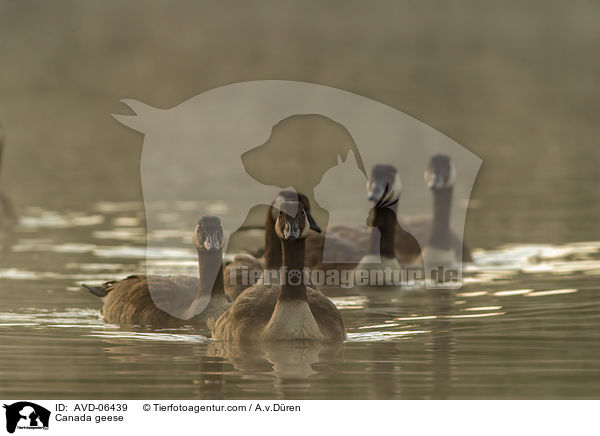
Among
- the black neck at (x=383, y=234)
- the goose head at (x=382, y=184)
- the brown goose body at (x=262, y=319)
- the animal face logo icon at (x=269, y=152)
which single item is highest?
the animal face logo icon at (x=269, y=152)

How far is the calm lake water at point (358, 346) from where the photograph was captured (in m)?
11.1

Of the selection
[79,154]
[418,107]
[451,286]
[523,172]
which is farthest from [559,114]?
[451,286]

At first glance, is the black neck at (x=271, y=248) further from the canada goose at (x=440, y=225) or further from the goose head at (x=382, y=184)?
the canada goose at (x=440, y=225)

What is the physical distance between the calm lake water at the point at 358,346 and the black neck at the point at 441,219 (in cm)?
65

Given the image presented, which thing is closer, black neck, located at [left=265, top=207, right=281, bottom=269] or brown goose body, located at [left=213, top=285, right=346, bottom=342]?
brown goose body, located at [left=213, top=285, right=346, bottom=342]

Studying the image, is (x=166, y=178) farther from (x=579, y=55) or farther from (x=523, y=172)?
(x=579, y=55)

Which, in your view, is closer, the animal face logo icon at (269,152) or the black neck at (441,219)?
the black neck at (441,219)

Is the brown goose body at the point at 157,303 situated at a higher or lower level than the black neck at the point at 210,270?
lower

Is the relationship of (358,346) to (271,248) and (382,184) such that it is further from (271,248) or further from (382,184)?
(382,184)

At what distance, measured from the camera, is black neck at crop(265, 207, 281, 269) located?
15227 mm

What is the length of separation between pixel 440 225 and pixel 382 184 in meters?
1.69

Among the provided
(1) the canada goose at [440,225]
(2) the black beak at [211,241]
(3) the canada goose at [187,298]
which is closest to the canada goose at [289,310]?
(3) the canada goose at [187,298]
